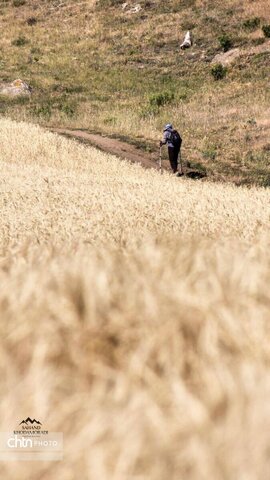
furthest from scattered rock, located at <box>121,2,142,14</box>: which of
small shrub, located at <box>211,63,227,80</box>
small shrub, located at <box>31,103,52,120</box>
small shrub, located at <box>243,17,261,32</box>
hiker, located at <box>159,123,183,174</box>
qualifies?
hiker, located at <box>159,123,183,174</box>

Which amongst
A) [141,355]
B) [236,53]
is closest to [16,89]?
[236,53]

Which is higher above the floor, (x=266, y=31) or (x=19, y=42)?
(x=19, y=42)

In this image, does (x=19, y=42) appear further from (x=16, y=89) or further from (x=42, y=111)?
(x=42, y=111)

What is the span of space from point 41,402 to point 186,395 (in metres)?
0.48

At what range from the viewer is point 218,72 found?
48312mm

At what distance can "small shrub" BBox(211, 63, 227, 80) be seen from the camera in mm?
48250

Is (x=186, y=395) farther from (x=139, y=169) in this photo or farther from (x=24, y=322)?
(x=139, y=169)

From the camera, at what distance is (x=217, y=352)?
2.27 metres

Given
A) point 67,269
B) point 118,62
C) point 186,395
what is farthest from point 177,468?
point 118,62

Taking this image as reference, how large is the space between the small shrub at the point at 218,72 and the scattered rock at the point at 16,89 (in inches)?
524

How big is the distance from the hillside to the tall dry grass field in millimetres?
21510
